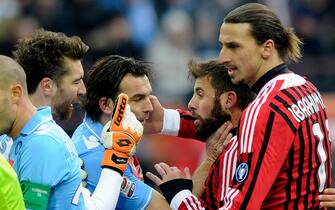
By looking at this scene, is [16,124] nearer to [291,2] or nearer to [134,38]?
[134,38]

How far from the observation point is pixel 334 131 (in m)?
11.0

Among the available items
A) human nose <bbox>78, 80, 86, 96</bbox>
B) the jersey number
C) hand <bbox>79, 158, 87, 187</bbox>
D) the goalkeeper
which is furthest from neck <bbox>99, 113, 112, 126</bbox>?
the jersey number

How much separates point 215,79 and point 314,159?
118 cm

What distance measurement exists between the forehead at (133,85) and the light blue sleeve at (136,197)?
50 cm

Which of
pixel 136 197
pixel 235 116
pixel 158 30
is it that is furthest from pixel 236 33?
pixel 158 30

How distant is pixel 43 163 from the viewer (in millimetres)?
5332

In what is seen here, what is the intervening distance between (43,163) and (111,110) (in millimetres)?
1102

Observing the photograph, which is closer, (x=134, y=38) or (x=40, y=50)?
(x=40, y=50)

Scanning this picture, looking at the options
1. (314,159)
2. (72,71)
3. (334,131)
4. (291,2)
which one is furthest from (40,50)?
(291,2)

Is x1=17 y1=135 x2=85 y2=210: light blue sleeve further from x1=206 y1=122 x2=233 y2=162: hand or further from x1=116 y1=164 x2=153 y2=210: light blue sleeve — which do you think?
x1=206 y1=122 x2=233 y2=162: hand

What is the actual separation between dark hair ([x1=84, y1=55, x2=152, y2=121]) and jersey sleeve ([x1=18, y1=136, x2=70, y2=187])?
0.99 meters

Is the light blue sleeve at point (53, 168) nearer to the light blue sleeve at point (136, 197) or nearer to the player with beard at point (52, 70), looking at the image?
the player with beard at point (52, 70)

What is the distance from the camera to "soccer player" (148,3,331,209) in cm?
544

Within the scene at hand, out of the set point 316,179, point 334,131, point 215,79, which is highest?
point 215,79
